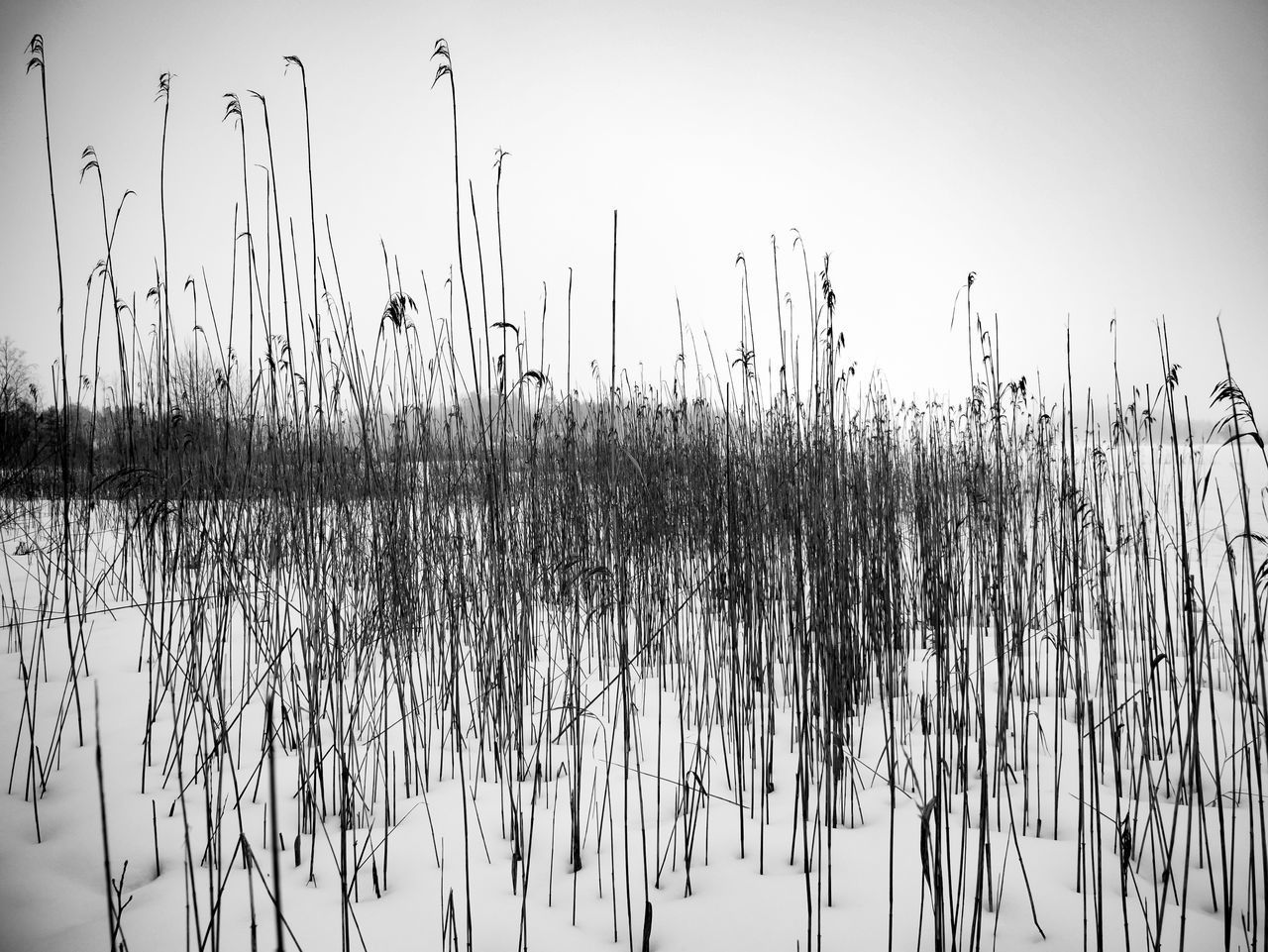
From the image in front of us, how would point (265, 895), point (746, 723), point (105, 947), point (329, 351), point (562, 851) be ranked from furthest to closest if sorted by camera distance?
point (329, 351)
point (746, 723)
point (562, 851)
point (265, 895)
point (105, 947)

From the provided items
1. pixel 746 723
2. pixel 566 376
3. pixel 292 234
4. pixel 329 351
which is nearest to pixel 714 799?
pixel 746 723

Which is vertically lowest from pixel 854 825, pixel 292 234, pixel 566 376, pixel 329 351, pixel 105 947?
pixel 854 825

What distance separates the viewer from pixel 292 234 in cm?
176

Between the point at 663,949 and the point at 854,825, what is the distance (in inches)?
24.0

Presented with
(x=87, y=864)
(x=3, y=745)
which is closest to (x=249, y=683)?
(x=3, y=745)

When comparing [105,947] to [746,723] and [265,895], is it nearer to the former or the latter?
[265,895]

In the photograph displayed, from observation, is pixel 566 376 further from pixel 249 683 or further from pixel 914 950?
pixel 249 683

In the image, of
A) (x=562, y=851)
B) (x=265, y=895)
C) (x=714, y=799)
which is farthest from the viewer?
(x=714, y=799)

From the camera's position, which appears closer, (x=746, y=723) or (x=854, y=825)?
(x=854, y=825)

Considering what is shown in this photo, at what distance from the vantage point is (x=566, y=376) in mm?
1551

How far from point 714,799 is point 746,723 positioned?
285 millimetres

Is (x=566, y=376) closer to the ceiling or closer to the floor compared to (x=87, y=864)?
closer to the ceiling

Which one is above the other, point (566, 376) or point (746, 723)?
point (566, 376)

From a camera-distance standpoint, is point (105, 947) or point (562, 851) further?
point (562, 851)
